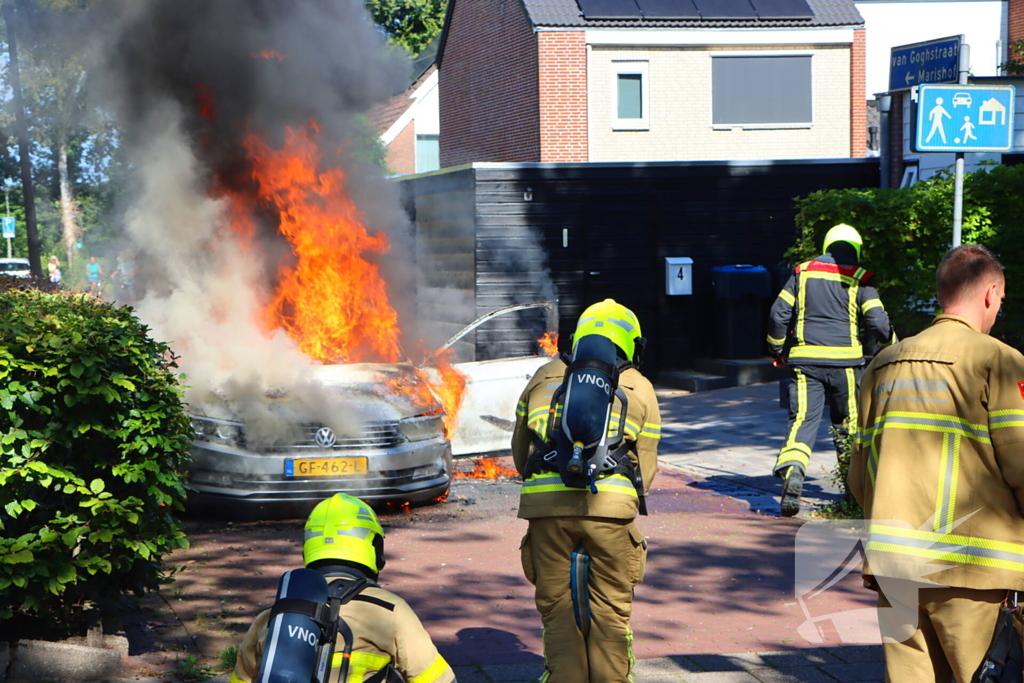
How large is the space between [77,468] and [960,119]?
16.5ft

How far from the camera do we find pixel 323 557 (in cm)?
263

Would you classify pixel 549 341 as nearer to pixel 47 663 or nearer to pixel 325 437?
pixel 325 437

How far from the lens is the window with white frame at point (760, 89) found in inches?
1005

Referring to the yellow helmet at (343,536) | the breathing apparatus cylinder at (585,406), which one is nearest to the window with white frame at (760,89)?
the breathing apparatus cylinder at (585,406)

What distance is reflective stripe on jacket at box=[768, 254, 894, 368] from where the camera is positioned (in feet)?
25.4

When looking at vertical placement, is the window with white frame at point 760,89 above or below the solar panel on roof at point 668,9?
below

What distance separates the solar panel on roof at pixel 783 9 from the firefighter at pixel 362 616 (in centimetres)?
2448

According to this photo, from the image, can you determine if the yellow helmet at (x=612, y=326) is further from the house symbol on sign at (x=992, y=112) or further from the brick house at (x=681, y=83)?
the brick house at (x=681, y=83)

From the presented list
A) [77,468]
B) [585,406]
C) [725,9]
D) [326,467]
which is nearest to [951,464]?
[585,406]

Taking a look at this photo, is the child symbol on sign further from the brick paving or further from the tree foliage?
the tree foliage

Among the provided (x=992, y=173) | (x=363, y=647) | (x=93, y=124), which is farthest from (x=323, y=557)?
(x=93, y=124)

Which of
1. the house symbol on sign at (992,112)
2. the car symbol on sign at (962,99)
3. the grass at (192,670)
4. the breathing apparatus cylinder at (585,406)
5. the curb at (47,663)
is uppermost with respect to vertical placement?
the car symbol on sign at (962,99)

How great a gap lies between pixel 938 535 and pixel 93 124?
40.7ft

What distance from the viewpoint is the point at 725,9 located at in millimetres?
25141
